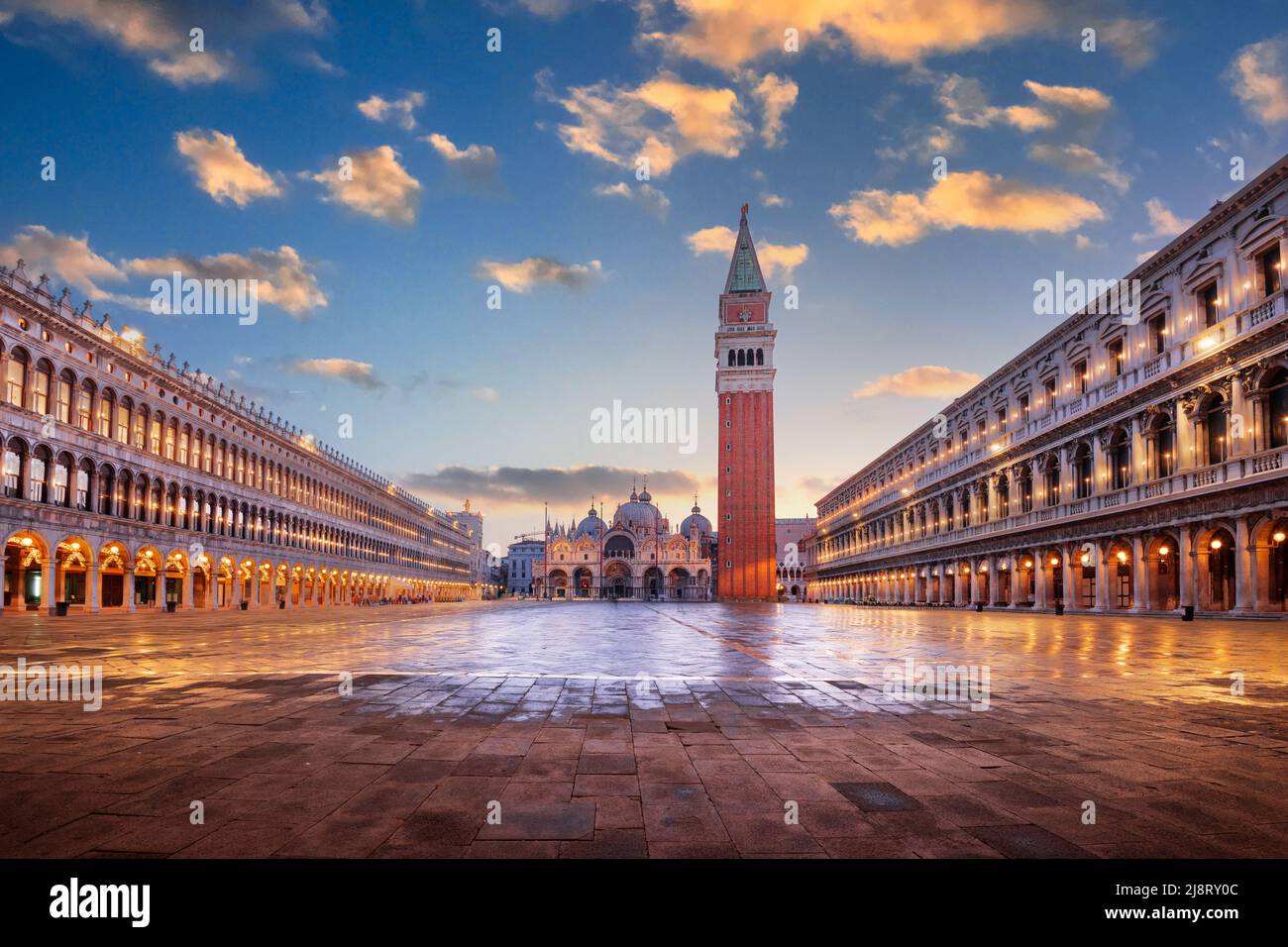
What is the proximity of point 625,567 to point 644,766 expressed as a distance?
12792 centimetres

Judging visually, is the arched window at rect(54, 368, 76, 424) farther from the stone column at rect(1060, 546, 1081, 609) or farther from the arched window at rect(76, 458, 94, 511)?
the stone column at rect(1060, 546, 1081, 609)

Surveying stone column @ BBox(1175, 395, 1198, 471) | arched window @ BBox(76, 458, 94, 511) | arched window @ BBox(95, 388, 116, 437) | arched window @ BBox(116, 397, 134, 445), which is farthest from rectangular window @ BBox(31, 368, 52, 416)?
stone column @ BBox(1175, 395, 1198, 471)

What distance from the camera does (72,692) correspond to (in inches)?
322

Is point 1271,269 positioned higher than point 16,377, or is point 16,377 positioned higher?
point 1271,269

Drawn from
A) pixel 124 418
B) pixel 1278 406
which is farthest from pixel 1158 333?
pixel 124 418

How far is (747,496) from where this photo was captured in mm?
96438

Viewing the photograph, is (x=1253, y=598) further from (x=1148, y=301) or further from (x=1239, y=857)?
(x=1239, y=857)

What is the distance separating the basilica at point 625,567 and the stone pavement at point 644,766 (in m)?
121

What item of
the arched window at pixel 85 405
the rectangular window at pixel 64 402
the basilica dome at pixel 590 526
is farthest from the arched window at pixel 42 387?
the basilica dome at pixel 590 526

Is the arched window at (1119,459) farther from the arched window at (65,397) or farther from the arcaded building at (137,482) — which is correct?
the arched window at (65,397)

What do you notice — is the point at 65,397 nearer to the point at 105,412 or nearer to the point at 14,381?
the point at 105,412

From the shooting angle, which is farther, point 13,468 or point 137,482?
point 137,482

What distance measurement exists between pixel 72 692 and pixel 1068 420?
134 feet

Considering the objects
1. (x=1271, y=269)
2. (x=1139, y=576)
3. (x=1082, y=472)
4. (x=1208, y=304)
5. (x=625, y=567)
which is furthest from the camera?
(x=625, y=567)
